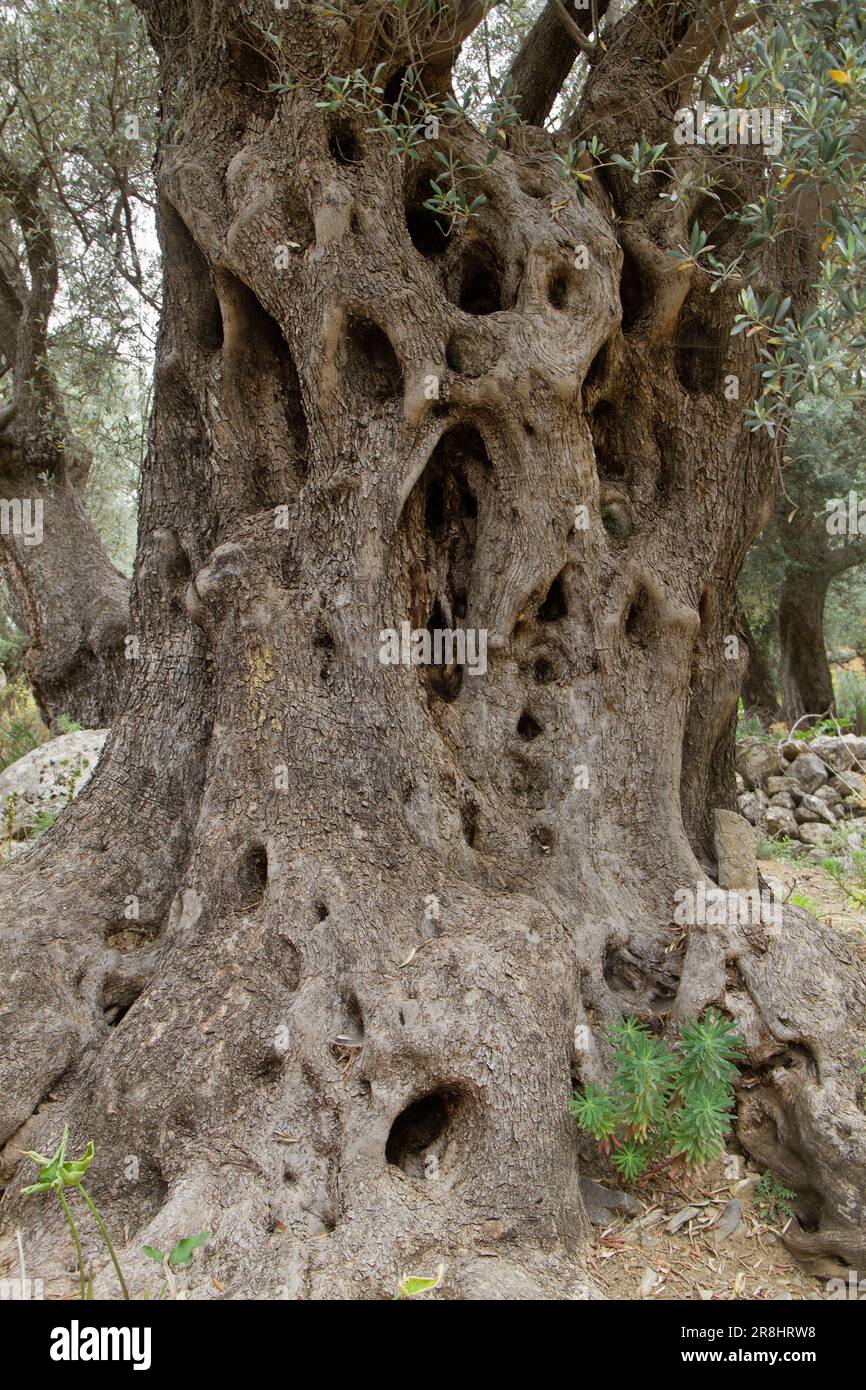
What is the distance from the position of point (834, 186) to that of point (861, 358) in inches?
25.4

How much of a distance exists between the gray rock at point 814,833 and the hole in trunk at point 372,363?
213 inches

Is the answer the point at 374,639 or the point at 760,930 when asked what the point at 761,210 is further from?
the point at 760,930

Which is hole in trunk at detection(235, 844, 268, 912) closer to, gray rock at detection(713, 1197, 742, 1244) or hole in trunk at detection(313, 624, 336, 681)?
hole in trunk at detection(313, 624, 336, 681)

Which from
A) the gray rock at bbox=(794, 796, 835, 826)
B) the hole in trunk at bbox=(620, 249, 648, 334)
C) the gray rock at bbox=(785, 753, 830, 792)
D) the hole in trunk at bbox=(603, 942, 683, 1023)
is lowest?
the hole in trunk at bbox=(603, 942, 683, 1023)

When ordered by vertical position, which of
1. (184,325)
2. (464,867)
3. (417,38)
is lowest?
(464,867)

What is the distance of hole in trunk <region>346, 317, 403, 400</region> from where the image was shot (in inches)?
173

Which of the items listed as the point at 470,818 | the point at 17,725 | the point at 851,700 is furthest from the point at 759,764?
the point at 17,725

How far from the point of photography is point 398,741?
13.3 ft

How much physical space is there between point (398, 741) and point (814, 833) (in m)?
5.23

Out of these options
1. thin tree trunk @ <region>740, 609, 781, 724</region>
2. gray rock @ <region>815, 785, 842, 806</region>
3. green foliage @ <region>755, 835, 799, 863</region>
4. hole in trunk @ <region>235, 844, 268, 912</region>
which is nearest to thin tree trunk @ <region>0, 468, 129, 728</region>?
hole in trunk @ <region>235, 844, 268, 912</region>

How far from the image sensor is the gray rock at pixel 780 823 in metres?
8.08

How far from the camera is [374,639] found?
13.6ft

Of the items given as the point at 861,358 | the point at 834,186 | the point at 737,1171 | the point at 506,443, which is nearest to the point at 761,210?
the point at 834,186

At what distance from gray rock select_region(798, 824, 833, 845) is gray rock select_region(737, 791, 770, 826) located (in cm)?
36
